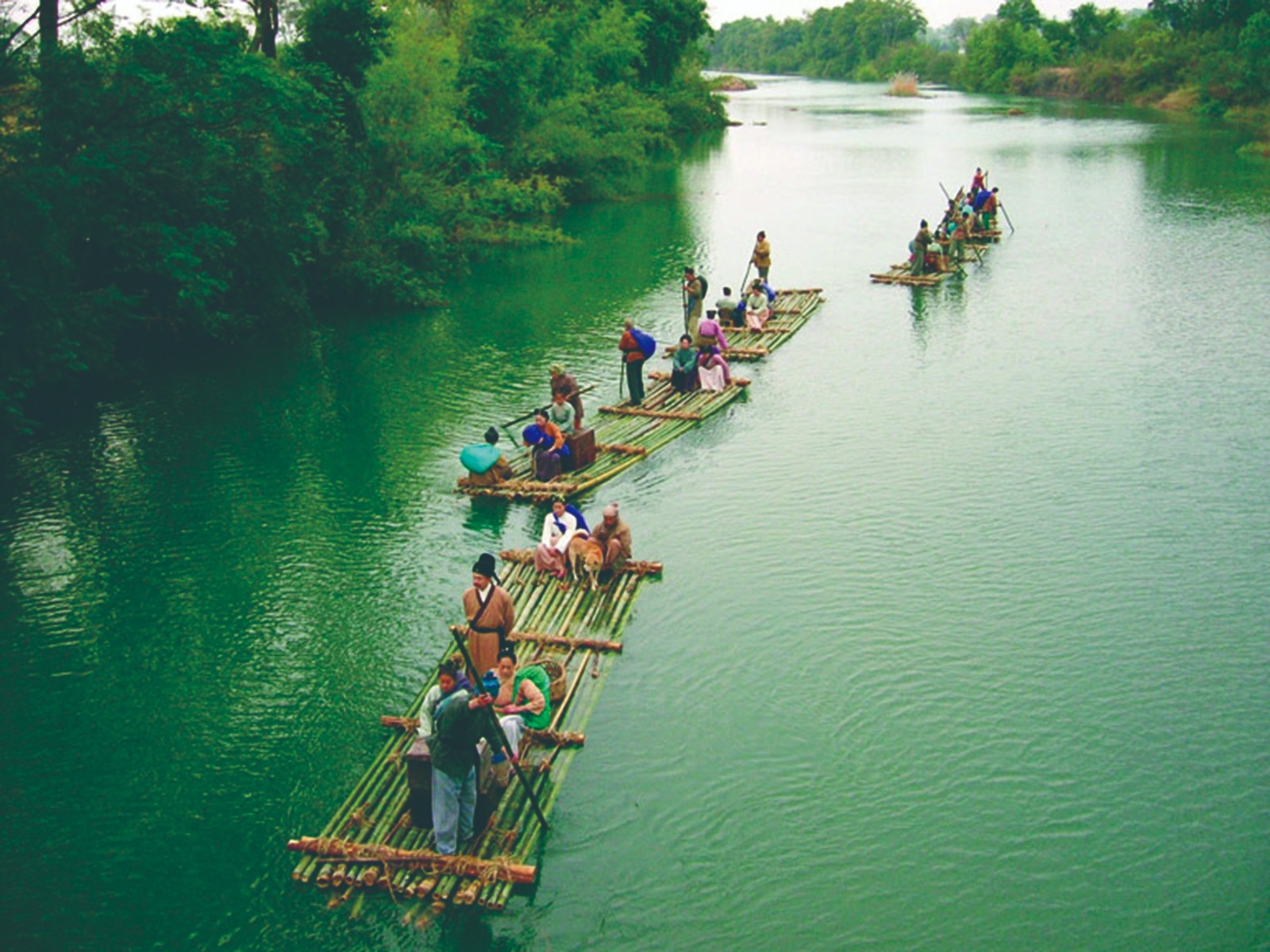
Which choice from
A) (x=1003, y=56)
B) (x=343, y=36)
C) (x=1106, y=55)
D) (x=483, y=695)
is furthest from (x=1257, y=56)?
(x=483, y=695)

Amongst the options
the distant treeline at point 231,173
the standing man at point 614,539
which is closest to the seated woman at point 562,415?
the standing man at point 614,539

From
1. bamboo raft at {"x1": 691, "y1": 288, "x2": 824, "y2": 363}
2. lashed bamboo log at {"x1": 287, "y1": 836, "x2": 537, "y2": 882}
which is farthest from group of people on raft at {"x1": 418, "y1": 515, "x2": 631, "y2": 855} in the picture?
bamboo raft at {"x1": 691, "y1": 288, "x2": 824, "y2": 363}

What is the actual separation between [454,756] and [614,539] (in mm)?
5697

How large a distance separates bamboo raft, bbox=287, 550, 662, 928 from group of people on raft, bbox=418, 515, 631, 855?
223 mm

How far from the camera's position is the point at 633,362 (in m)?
22.0

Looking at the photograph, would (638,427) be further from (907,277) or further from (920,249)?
(920,249)

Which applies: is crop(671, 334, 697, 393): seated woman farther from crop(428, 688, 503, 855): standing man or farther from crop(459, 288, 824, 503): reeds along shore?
crop(428, 688, 503, 855): standing man

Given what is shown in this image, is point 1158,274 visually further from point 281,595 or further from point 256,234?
point 281,595

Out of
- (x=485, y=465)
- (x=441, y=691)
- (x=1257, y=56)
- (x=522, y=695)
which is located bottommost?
(x=522, y=695)

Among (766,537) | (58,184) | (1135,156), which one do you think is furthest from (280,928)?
(1135,156)

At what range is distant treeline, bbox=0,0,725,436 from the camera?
2112 cm

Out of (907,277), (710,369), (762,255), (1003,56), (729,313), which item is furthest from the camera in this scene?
(1003,56)

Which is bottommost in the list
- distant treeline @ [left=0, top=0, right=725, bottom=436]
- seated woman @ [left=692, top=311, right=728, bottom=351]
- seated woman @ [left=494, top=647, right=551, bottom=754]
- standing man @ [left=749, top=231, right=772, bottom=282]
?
seated woman @ [left=494, top=647, right=551, bottom=754]

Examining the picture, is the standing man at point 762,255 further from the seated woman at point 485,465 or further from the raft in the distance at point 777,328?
the seated woman at point 485,465
